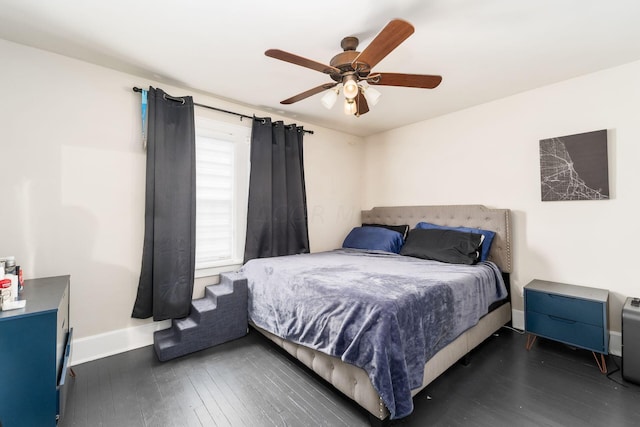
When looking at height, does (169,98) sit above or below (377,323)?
above

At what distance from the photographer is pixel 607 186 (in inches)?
92.9

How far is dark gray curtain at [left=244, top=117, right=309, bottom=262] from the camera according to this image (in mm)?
3170

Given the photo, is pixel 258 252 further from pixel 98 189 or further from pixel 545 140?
pixel 545 140

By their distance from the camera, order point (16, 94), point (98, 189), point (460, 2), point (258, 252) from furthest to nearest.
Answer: point (258, 252) < point (98, 189) < point (16, 94) < point (460, 2)

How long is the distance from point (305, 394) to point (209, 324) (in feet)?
3.70

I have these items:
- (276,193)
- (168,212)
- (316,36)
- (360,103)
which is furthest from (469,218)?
(168,212)

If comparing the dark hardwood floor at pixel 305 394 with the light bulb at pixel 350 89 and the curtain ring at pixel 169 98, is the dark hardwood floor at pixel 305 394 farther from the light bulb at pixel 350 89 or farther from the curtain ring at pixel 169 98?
the curtain ring at pixel 169 98

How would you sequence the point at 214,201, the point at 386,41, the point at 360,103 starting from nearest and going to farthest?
the point at 386,41 → the point at 360,103 → the point at 214,201

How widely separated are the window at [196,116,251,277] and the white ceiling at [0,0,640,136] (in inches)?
21.1

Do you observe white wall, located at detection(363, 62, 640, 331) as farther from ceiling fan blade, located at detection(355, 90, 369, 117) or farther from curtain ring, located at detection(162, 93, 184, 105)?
curtain ring, located at detection(162, 93, 184, 105)

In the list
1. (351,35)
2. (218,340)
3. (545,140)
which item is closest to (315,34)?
(351,35)

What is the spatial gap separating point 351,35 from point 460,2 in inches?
26.4

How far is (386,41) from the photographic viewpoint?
149 centimetres

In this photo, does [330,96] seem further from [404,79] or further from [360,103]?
[404,79]
